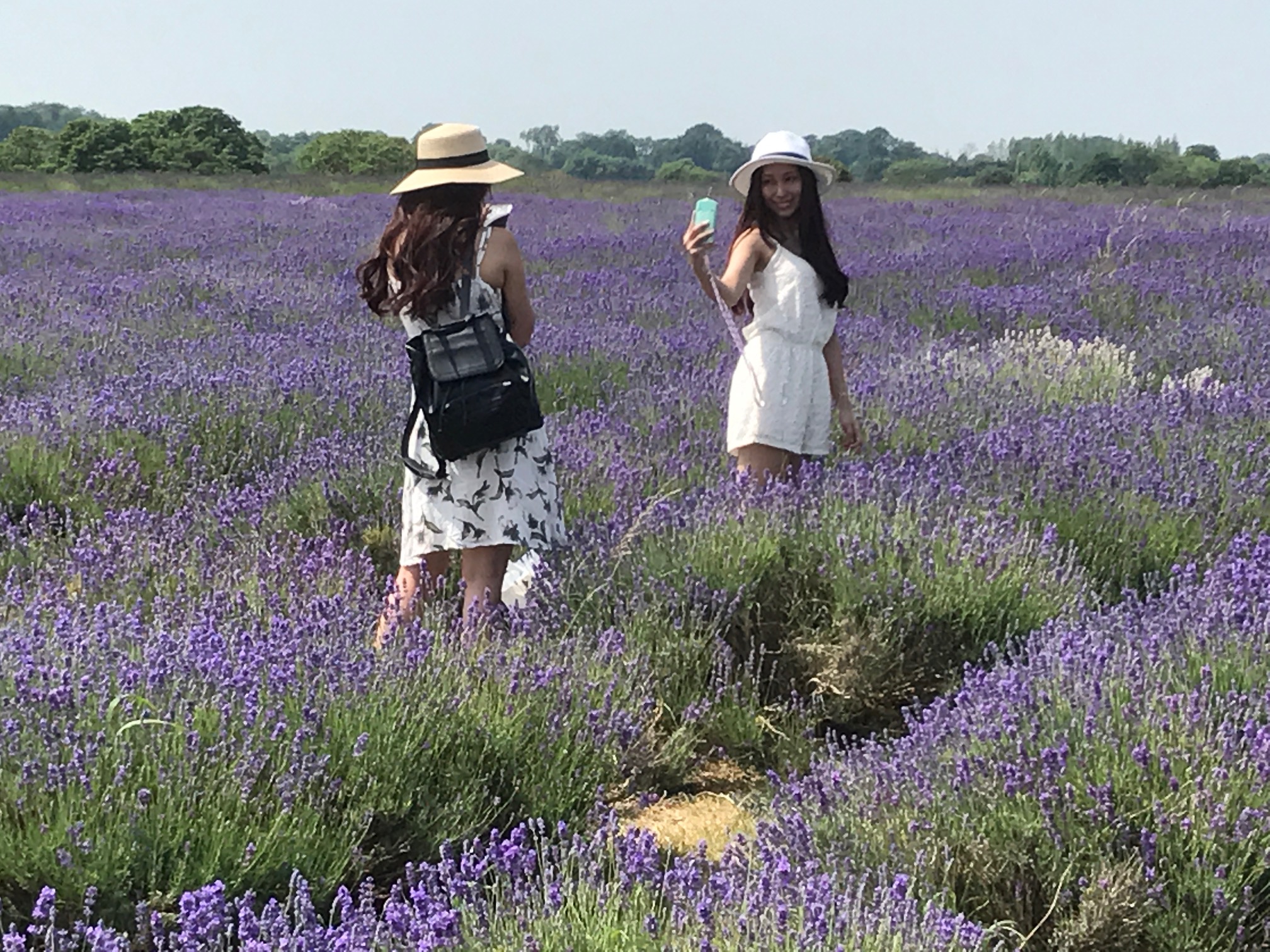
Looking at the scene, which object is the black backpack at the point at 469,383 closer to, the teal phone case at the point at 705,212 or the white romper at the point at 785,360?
the teal phone case at the point at 705,212

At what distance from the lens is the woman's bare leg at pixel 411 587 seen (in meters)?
2.91

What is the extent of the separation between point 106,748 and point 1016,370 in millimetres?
4607

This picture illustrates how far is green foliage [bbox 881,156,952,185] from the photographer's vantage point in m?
28.8

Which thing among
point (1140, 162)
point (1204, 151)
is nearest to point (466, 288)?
point (1140, 162)

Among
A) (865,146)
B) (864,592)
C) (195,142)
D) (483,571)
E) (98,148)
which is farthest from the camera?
(865,146)

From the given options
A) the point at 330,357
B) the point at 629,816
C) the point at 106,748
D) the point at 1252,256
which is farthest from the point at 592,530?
the point at 1252,256

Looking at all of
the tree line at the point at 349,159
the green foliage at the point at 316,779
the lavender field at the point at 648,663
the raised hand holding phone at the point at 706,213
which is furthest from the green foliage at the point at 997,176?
the green foliage at the point at 316,779

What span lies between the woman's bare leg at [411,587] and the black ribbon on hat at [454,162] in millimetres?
1061

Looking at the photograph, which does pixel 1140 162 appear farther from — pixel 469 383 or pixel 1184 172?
pixel 469 383

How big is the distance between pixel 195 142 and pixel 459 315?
126 feet

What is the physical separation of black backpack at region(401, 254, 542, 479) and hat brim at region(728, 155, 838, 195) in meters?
1.04

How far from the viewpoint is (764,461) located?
3879mm

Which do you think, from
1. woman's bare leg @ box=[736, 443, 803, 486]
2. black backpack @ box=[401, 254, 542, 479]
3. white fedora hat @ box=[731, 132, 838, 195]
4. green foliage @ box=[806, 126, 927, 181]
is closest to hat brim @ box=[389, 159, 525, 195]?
black backpack @ box=[401, 254, 542, 479]

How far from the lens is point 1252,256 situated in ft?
31.3
